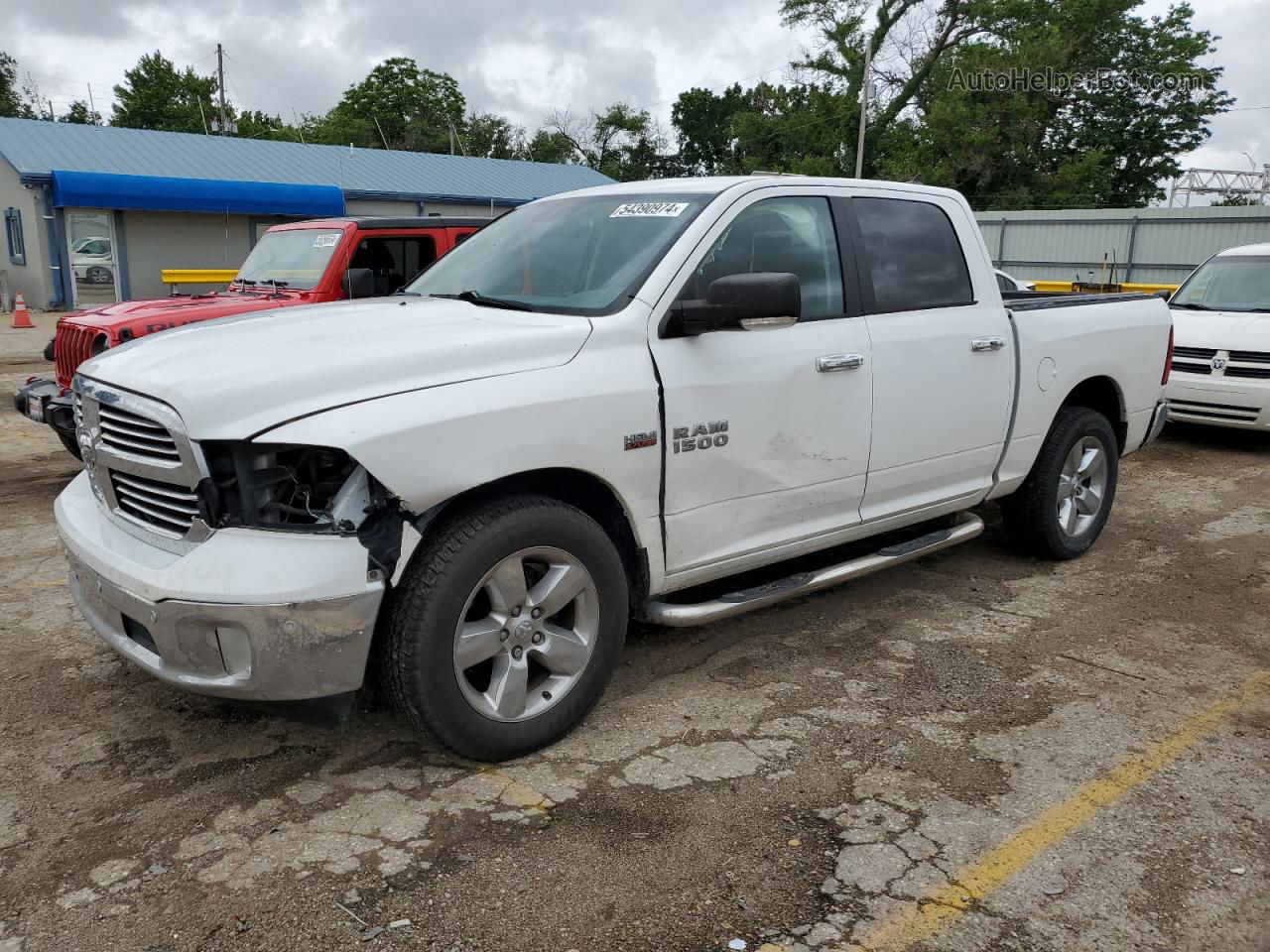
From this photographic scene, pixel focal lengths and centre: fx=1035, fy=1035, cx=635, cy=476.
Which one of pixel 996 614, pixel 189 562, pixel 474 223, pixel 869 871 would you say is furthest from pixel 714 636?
pixel 474 223

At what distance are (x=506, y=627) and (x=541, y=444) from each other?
0.58 m

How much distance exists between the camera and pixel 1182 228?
75.7 feet

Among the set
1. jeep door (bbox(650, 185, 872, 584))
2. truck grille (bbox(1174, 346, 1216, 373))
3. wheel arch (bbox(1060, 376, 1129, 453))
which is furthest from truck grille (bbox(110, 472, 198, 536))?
truck grille (bbox(1174, 346, 1216, 373))

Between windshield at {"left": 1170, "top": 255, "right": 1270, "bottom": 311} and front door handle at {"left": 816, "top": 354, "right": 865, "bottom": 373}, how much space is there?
7.28 m

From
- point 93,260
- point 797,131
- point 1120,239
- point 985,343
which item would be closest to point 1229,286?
point 985,343

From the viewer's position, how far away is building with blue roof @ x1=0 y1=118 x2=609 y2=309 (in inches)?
923

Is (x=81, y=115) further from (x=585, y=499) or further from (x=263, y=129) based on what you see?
(x=585, y=499)

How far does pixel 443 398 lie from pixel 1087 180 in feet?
138

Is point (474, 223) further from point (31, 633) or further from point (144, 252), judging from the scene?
point (144, 252)

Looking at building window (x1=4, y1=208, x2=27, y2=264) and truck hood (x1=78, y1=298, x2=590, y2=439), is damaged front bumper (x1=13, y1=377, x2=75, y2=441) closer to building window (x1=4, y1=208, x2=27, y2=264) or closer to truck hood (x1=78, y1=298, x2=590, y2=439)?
truck hood (x1=78, y1=298, x2=590, y2=439)

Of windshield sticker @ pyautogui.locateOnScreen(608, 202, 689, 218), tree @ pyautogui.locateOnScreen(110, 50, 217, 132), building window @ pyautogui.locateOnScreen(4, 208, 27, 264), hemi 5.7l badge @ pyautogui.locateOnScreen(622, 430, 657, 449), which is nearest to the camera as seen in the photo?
hemi 5.7l badge @ pyautogui.locateOnScreen(622, 430, 657, 449)

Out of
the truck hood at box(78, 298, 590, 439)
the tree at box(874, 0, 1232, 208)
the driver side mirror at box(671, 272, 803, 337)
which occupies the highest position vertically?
the tree at box(874, 0, 1232, 208)

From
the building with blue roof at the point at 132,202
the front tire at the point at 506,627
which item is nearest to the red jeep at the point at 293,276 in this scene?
the front tire at the point at 506,627

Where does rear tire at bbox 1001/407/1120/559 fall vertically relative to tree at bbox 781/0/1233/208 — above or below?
below
